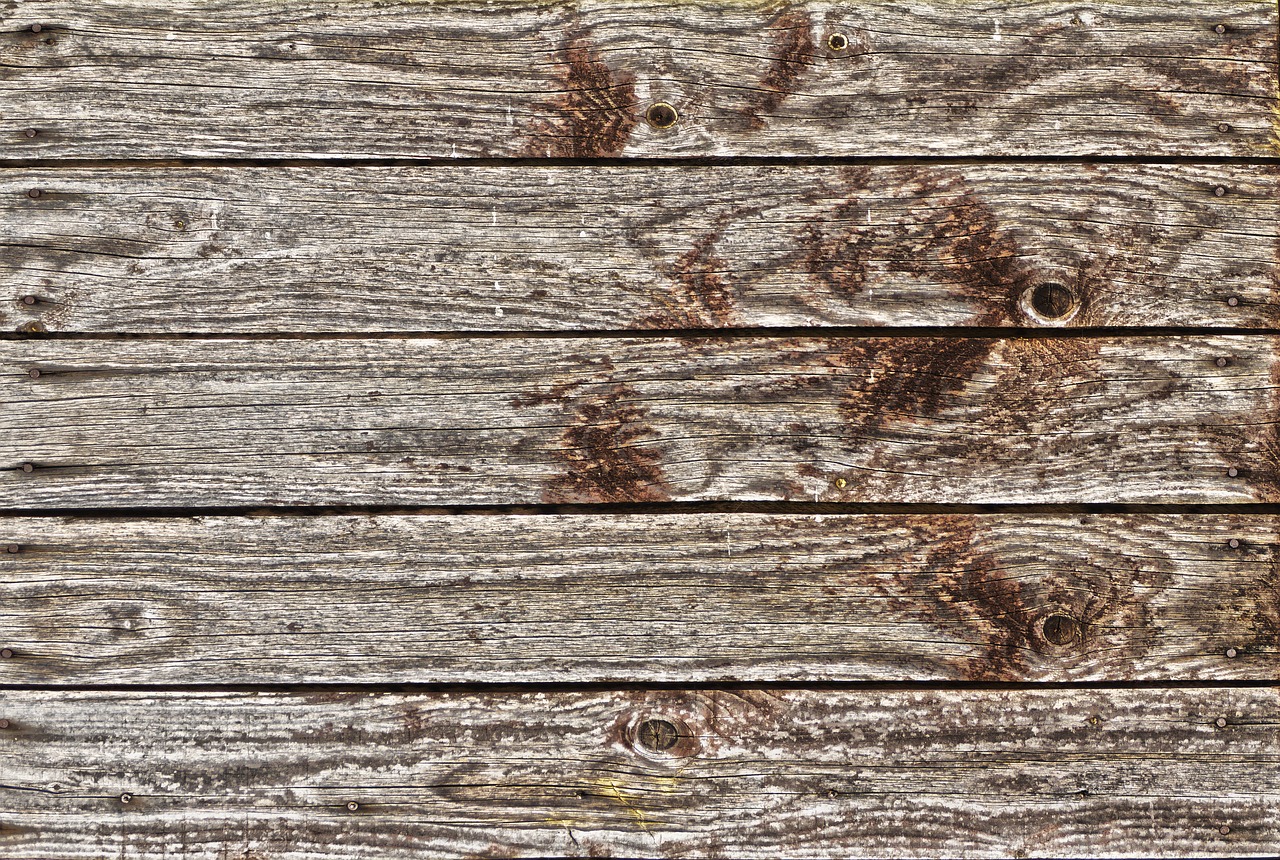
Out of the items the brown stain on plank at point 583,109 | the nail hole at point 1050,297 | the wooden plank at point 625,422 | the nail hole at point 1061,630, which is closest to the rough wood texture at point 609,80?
the brown stain on plank at point 583,109

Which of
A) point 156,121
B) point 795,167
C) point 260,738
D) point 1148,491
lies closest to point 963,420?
point 1148,491

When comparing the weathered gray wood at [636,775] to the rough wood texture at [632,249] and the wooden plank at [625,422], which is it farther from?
the rough wood texture at [632,249]

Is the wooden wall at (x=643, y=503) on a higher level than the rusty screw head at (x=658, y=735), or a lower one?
higher

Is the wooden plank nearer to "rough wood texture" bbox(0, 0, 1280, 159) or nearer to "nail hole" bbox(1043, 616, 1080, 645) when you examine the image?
"nail hole" bbox(1043, 616, 1080, 645)

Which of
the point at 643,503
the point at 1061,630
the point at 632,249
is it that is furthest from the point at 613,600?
the point at 1061,630

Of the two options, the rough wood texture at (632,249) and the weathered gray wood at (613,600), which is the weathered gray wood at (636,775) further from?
the rough wood texture at (632,249)

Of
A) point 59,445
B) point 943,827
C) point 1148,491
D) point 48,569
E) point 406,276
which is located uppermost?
point 406,276

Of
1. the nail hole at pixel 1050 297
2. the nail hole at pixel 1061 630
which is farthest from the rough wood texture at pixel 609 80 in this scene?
the nail hole at pixel 1061 630

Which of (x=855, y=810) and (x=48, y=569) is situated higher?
(x=48, y=569)

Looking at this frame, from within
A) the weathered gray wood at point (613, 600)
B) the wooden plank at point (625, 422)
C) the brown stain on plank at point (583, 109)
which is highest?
the brown stain on plank at point (583, 109)

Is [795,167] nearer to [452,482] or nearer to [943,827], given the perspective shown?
[452,482]
